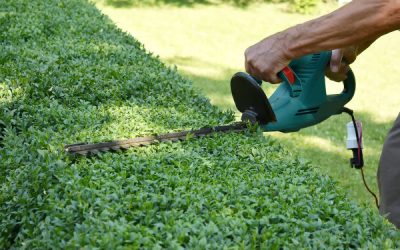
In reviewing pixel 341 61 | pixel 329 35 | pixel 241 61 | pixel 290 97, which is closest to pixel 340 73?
pixel 341 61

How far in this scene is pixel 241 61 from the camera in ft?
31.5

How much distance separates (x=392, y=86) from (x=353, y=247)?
22.1 feet

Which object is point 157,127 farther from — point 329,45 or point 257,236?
point 257,236

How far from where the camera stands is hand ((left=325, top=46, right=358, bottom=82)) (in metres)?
3.13

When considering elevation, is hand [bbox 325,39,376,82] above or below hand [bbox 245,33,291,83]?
below


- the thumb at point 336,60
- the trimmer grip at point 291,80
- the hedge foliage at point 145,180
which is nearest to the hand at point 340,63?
the thumb at point 336,60

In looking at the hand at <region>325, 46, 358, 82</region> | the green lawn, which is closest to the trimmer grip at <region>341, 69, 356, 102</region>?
the hand at <region>325, 46, 358, 82</region>

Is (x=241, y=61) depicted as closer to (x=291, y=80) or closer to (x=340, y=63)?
(x=340, y=63)

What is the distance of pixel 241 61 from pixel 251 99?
6603 millimetres

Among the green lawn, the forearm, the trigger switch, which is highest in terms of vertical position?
the forearm

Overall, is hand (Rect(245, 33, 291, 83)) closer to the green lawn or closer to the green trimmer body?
the green trimmer body

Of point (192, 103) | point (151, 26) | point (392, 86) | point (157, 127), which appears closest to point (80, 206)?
point (157, 127)

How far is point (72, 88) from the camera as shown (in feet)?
11.9

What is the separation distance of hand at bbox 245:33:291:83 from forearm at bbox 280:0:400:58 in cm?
3
